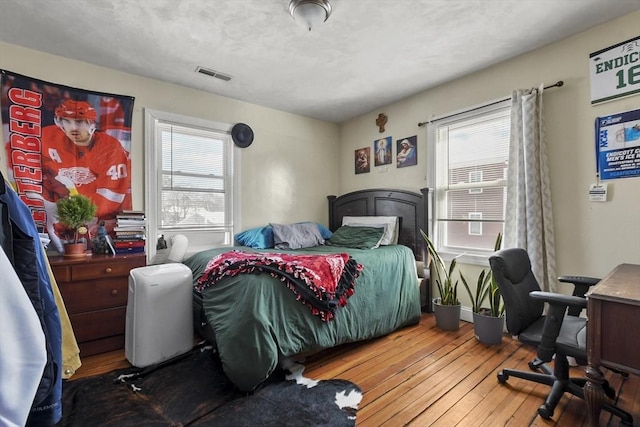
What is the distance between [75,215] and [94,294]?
0.67 metres

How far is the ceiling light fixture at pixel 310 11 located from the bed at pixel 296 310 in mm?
1741

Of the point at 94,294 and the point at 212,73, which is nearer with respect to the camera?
the point at 94,294

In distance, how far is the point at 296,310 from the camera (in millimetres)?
2027

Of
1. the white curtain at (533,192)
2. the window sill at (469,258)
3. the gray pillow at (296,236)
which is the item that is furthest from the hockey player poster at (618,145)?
the gray pillow at (296,236)

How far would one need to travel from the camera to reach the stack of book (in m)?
2.69

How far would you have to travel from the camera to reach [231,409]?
169cm

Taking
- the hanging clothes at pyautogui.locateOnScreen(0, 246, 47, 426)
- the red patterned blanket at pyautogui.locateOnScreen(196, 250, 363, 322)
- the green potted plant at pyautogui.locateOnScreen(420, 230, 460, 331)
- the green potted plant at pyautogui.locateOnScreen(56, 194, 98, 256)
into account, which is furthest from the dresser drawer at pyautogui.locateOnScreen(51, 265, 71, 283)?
the green potted plant at pyautogui.locateOnScreen(420, 230, 460, 331)

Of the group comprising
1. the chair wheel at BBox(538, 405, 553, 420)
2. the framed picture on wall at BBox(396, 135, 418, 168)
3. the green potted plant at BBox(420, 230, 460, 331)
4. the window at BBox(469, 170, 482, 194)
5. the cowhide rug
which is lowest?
the cowhide rug

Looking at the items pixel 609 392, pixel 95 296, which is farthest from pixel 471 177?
pixel 95 296

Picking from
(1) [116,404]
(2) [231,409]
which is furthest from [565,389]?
(1) [116,404]

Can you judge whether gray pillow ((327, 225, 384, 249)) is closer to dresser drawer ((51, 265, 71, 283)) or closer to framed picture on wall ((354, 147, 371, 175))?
framed picture on wall ((354, 147, 371, 175))

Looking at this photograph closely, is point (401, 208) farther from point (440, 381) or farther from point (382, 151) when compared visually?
point (440, 381)

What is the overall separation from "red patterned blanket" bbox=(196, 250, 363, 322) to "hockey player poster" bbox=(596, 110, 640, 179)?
2128 millimetres

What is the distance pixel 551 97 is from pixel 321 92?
221 cm
